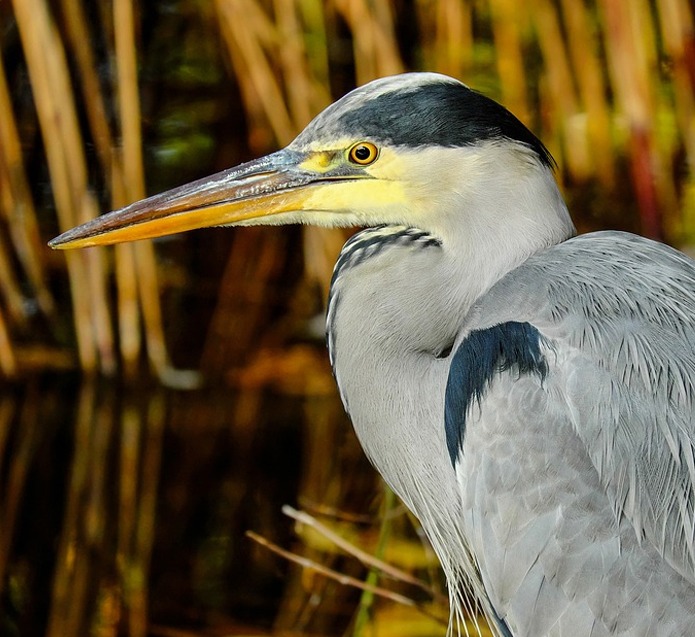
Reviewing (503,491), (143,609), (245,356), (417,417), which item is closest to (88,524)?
(143,609)

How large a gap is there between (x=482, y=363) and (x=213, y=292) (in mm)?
3744

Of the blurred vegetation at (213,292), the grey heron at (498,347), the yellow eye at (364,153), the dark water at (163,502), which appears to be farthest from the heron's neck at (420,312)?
the dark water at (163,502)

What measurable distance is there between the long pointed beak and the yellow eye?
8 cm

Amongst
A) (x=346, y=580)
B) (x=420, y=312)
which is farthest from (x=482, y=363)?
(x=346, y=580)

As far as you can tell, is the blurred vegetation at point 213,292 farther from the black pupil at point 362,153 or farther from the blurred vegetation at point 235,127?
the black pupil at point 362,153

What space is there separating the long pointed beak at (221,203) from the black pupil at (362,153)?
0.09 metres

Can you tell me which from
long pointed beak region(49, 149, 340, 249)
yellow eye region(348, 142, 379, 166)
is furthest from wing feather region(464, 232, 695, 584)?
long pointed beak region(49, 149, 340, 249)

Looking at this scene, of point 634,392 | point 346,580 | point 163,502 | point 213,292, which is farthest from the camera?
point 213,292

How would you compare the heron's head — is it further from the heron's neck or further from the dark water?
the dark water

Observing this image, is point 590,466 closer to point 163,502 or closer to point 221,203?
point 221,203

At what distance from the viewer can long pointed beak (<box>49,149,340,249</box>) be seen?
2805 mm

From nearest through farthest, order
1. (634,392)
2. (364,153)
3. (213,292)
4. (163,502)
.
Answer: (634,392)
(364,153)
(163,502)
(213,292)

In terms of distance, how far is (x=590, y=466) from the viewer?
2479 mm

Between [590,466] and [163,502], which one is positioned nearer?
[590,466]
